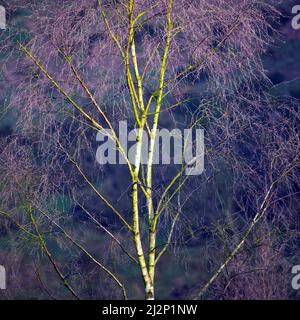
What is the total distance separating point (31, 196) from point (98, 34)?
2120 millimetres

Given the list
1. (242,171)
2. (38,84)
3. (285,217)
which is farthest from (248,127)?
(38,84)

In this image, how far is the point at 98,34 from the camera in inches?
237

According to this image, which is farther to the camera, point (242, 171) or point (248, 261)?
point (248, 261)

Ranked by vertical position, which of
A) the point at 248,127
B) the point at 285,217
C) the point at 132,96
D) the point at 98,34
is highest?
the point at 98,34

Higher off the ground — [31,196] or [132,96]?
[132,96]

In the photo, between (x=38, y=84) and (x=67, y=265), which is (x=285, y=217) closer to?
(x=67, y=265)

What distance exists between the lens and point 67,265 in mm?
6258

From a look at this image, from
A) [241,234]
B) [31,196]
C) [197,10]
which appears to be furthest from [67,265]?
[197,10]
